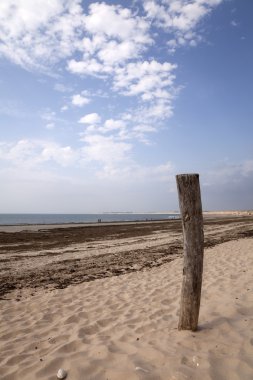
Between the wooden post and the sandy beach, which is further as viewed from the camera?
the wooden post

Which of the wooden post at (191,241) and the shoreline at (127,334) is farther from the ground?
the wooden post at (191,241)

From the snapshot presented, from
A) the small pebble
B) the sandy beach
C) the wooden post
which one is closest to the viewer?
the small pebble

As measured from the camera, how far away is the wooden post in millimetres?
4551

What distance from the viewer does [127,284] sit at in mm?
8445

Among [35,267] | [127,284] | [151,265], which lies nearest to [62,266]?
[35,267]

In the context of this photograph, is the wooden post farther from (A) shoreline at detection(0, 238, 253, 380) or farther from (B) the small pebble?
(B) the small pebble

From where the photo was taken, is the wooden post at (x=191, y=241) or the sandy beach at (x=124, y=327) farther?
the wooden post at (x=191, y=241)

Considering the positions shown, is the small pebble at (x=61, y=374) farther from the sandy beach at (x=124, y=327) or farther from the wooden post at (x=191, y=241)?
the wooden post at (x=191, y=241)

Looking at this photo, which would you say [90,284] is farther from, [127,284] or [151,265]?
[151,265]

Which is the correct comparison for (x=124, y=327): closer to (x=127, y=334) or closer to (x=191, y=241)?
(x=127, y=334)

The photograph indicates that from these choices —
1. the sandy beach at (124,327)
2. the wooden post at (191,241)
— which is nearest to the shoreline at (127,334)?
the sandy beach at (124,327)

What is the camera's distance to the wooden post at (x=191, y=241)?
4.55 m

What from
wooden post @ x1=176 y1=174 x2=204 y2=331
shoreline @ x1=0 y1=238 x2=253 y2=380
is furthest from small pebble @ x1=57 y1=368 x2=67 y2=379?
wooden post @ x1=176 y1=174 x2=204 y2=331

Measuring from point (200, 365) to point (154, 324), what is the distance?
163 cm
